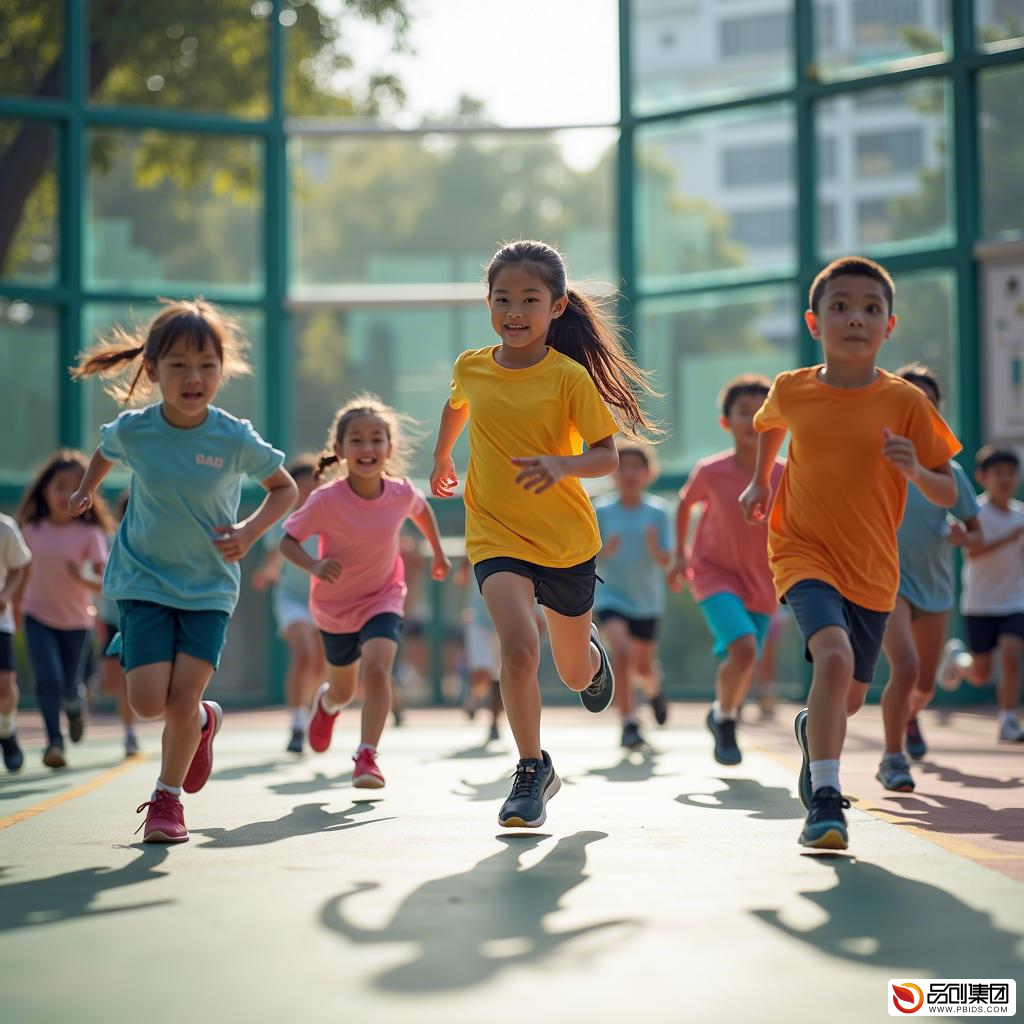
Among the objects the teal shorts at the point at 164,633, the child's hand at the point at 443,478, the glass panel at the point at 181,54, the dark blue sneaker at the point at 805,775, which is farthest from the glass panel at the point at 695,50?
the teal shorts at the point at 164,633

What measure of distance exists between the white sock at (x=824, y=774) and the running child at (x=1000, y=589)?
593 cm

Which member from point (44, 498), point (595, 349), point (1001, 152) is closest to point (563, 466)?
point (595, 349)

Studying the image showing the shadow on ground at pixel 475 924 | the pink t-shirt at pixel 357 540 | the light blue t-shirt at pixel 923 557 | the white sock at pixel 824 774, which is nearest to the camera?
the shadow on ground at pixel 475 924

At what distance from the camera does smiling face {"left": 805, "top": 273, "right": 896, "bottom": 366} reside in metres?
5.91

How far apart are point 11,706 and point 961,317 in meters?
10.3

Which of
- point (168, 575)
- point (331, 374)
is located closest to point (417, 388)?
point (331, 374)

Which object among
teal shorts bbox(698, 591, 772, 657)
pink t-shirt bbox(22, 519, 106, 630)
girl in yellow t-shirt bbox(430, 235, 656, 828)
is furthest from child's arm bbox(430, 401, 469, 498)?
pink t-shirt bbox(22, 519, 106, 630)

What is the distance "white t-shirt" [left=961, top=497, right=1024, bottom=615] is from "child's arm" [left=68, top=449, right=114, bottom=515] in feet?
22.4

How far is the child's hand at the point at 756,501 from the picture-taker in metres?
6.29

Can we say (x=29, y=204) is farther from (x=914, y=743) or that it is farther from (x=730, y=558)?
(x=914, y=743)

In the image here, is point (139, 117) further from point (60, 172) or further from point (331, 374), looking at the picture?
point (331, 374)

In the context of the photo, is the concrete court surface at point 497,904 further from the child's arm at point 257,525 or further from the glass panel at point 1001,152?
the glass panel at point 1001,152

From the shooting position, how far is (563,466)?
5883 mm

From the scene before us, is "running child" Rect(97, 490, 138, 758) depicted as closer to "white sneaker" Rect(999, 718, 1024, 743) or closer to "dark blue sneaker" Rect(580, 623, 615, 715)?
"dark blue sneaker" Rect(580, 623, 615, 715)
